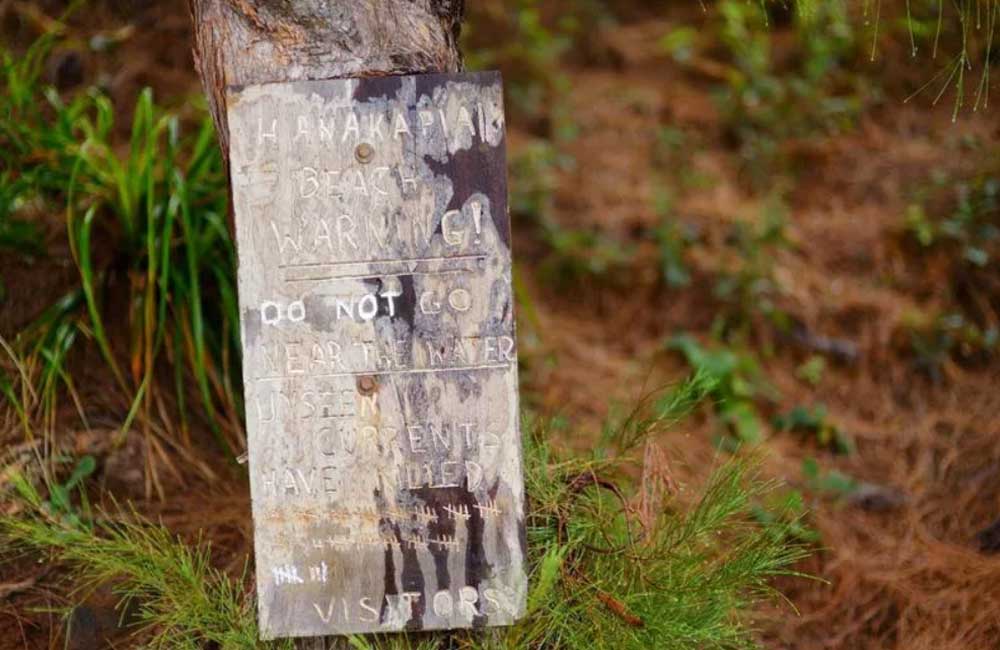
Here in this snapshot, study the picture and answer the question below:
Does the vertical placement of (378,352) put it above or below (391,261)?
below

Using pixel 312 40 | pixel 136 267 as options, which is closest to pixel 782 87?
pixel 136 267

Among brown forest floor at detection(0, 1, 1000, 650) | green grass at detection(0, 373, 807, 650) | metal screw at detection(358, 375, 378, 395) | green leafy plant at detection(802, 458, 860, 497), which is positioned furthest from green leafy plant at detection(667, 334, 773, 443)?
metal screw at detection(358, 375, 378, 395)

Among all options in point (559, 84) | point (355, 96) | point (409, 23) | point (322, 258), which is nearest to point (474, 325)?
point (322, 258)

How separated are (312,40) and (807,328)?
2.30m

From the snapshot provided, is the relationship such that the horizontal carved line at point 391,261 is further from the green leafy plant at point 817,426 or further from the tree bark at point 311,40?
the green leafy plant at point 817,426

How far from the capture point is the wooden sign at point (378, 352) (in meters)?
1.82

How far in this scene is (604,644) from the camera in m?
1.82

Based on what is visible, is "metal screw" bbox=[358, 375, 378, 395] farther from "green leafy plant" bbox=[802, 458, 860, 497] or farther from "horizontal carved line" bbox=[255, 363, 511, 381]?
"green leafy plant" bbox=[802, 458, 860, 497]

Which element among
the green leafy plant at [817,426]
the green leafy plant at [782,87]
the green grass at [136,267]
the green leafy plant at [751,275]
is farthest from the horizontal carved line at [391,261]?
the green leafy plant at [782,87]

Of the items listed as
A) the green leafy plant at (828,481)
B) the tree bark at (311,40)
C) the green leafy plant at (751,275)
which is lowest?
the green leafy plant at (828,481)

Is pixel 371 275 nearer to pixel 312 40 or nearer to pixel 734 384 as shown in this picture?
pixel 312 40

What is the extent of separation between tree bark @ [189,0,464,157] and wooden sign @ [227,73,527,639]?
62 millimetres

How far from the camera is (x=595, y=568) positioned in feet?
6.42

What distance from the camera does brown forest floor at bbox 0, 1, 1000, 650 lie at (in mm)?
2471
